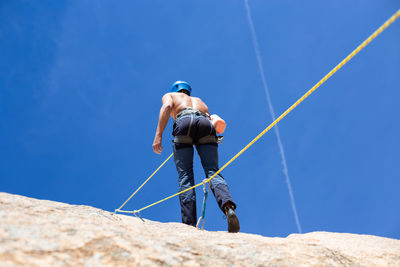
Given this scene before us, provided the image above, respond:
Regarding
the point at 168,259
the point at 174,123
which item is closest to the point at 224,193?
the point at 174,123

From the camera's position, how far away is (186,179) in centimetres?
446

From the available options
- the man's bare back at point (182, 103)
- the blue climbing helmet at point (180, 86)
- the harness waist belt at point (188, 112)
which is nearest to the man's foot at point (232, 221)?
the harness waist belt at point (188, 112)

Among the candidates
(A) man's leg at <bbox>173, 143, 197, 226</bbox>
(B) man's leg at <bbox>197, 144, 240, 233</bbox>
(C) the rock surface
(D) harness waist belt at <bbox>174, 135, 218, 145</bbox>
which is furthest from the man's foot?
(D) harness waist belt at <bbox>174, 135, 218, 145</bbox>

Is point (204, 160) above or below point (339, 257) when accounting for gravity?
above

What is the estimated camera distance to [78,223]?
2.03 m

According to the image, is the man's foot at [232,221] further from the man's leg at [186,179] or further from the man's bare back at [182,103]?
the man's bare back at [182,103]

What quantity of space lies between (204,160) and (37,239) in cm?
299

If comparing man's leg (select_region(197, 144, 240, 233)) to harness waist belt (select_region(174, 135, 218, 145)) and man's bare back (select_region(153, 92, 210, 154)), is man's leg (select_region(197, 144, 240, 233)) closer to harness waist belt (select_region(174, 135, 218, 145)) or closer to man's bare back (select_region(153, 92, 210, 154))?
harness waist belt (select_region(174, 135, 218, 145))

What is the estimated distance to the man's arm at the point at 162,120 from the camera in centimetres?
486

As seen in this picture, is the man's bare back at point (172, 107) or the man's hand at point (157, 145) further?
the man's hand at point (157, 145)

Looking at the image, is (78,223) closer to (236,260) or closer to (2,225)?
(2,225)

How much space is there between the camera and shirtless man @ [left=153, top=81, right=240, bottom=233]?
411 cm

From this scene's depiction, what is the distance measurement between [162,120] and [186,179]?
41.3 inches

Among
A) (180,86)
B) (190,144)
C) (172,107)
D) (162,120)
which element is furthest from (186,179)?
(180,86)
